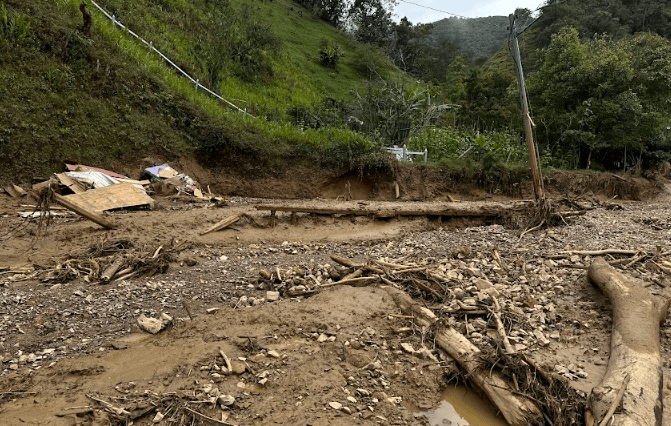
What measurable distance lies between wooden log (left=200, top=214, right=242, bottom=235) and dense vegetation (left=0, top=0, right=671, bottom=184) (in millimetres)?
4261

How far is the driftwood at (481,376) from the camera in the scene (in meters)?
3.57

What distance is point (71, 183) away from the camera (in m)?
8.91

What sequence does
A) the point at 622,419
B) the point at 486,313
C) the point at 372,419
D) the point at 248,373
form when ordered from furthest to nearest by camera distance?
the point at 486,313 < the point at 248,373 < the point at 372,419 < the point at 622,419

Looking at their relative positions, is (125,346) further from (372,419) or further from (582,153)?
(582,153)

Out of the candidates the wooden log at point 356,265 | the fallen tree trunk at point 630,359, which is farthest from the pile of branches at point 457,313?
the fallen tree trunk at point 630,359

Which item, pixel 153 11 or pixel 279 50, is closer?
pixel 153 11

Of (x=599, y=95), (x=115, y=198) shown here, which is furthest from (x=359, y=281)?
(x=599, y=95)

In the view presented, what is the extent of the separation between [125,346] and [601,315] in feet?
17.4

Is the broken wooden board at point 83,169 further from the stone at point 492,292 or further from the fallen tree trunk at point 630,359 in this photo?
the fallen tree trunk at point 630,359

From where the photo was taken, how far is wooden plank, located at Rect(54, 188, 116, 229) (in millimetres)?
6259

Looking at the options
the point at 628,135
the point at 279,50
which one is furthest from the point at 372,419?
the point at 279,50

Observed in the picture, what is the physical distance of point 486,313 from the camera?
199 inches

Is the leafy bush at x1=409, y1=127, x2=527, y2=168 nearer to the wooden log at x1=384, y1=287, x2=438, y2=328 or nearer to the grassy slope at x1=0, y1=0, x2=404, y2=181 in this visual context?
the grassy slope at x1=0, y1=0, x2=404, y2=181

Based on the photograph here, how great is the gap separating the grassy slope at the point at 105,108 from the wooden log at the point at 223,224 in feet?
14.4
